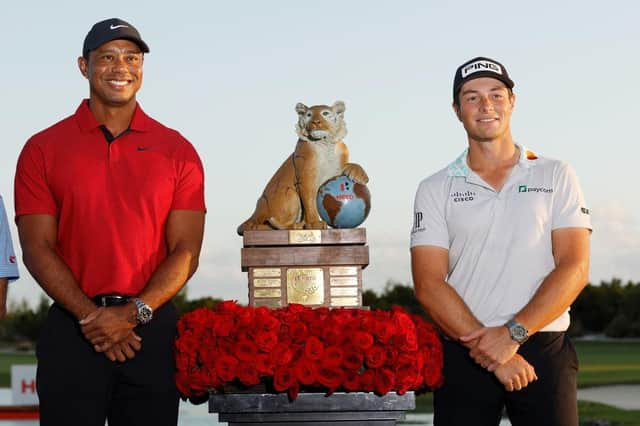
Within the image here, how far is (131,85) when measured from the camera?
3.27 m

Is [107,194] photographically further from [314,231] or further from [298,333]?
[314,231]

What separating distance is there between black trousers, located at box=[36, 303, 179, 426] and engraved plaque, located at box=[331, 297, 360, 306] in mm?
2273

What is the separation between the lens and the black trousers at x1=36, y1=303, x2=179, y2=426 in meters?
3.10

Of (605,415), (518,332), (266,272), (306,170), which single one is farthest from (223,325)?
(605,415)

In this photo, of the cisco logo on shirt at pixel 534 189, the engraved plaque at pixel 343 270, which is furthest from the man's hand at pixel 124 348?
the engraved plaque at pixel 343 270

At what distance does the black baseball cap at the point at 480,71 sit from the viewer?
10.2ft

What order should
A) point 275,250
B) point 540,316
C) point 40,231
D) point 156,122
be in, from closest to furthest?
point 540,316
point 40,231
point 156,122
point 275,250

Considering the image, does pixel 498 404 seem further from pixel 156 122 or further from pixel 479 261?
pixel 156 122

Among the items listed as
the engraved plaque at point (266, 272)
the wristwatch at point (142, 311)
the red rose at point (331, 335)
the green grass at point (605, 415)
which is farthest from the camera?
the green grass at point (605, 415)

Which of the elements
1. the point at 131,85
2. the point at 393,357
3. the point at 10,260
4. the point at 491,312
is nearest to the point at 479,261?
the point at 491,312

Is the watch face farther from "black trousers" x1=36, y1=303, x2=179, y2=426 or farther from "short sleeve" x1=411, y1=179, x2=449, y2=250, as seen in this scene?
"short sleeve" x1=411, y1=179, x2=449, y2=250

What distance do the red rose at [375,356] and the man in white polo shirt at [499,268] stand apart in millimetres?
213

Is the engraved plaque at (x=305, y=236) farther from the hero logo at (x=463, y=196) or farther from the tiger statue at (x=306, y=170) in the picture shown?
the hero logo at (x=463, y=196)

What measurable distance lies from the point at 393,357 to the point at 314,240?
2262 millimetres
